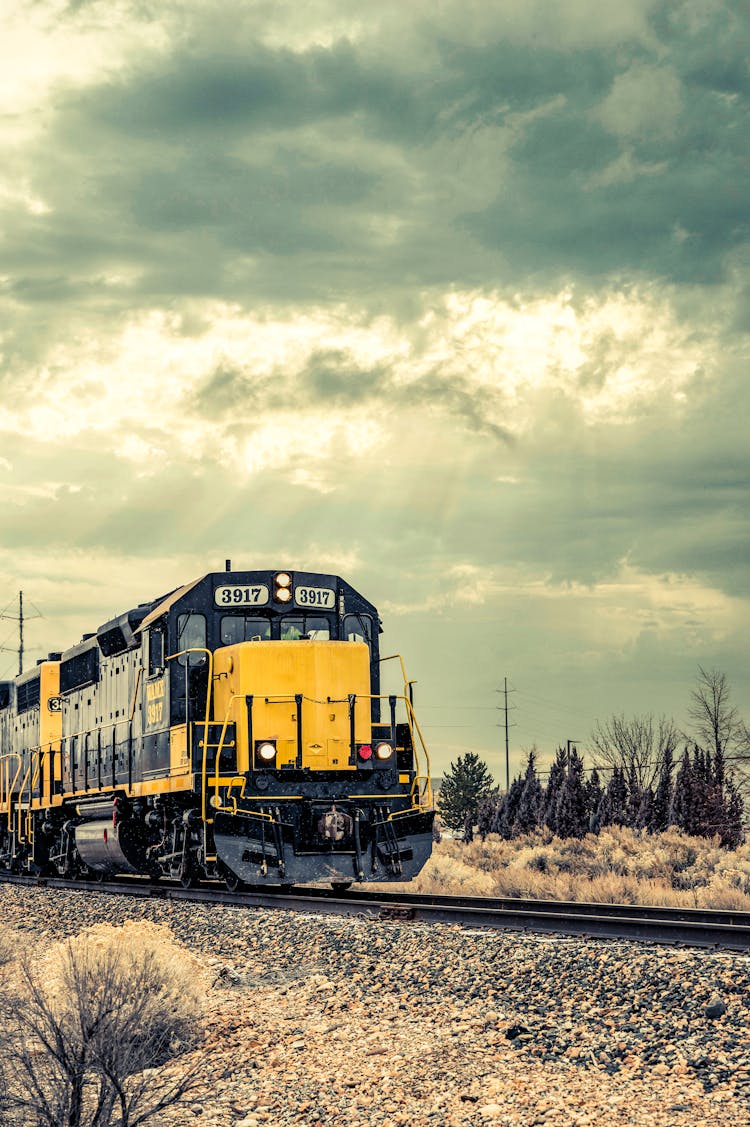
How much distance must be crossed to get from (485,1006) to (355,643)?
757 centimetres

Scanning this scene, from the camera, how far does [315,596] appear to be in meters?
16.2

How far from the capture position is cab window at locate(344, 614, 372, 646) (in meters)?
16.5

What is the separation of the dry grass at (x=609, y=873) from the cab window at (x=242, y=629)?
538cm

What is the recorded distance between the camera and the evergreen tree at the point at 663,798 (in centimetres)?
3321

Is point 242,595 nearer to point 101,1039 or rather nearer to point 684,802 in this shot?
→ point 101,1039

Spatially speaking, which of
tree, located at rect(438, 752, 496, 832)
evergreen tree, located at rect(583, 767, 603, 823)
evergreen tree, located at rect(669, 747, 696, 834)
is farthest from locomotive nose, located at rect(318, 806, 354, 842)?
tree, located at rect(438, 752, 496, 832)

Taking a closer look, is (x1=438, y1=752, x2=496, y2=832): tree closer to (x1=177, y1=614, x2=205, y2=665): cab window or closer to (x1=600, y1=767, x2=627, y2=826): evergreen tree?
(x1=600, y1=767, x2=627, y2=826): evergreen tree

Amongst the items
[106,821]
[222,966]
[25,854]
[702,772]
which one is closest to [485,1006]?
[222,966]

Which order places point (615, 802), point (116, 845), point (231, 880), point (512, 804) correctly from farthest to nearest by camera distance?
1. point (512, 804)
2. point (615, 802)
3. point (116, 845)
4. point (231, 880)

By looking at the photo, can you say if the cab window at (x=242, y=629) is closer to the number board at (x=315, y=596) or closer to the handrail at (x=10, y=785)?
the number board at (x=315, y=596)

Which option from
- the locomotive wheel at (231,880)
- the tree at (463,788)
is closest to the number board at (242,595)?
the locomotive wheel at (231,880)

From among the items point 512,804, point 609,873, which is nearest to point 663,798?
point 512,804

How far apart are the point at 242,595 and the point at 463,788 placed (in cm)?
5091

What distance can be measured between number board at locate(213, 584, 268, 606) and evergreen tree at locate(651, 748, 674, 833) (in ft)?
66.0
